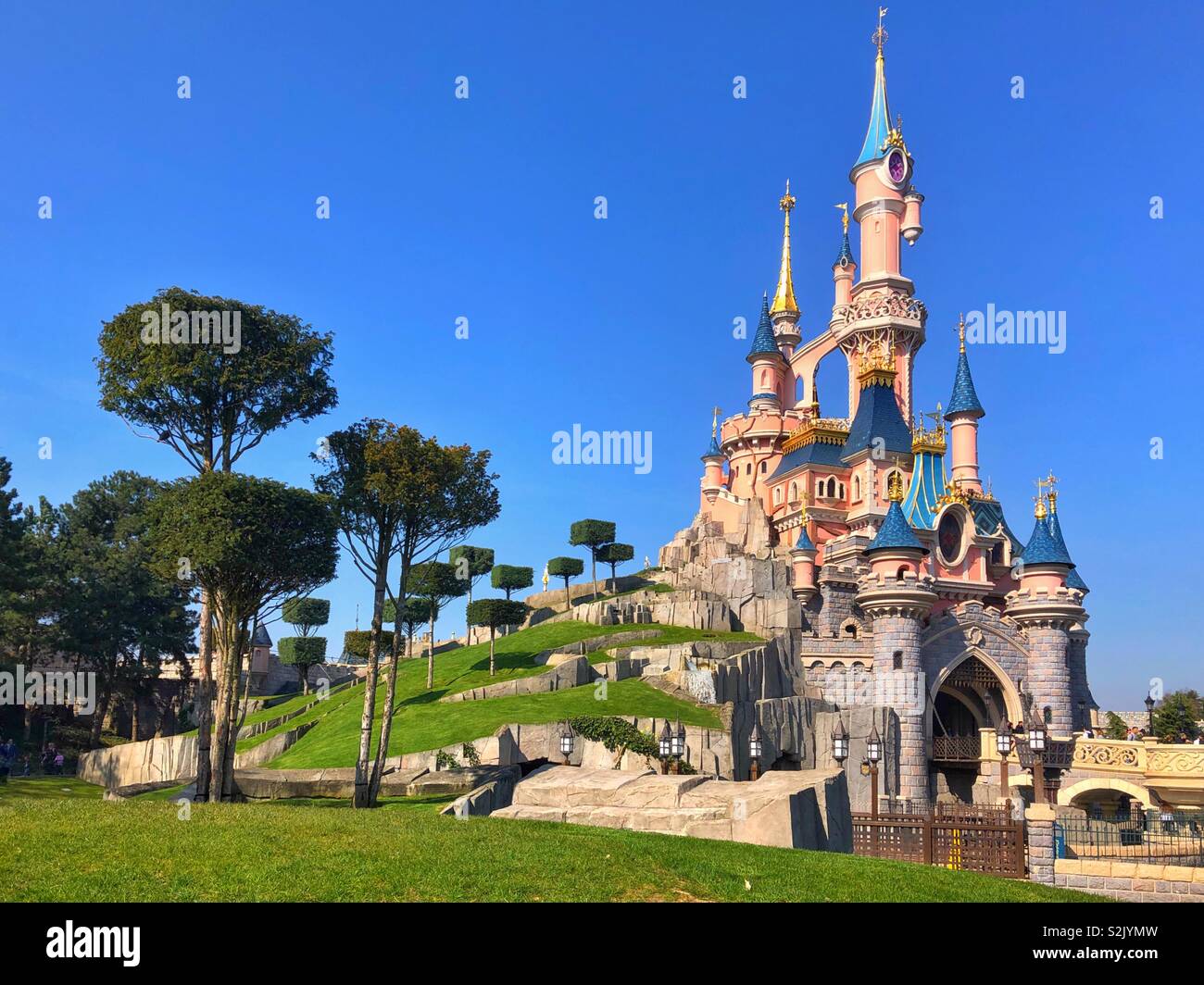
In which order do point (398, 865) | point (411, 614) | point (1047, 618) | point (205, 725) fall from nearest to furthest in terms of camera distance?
point (398, 865) < point (205, 725) < point (1047, 618) < point (411, 614)

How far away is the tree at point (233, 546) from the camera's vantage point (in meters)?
23.1

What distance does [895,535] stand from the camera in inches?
1874

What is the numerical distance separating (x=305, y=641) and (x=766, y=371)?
34.0 meters

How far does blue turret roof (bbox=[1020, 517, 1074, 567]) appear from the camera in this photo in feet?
163

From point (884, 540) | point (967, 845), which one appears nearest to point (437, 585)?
point (884, 540)

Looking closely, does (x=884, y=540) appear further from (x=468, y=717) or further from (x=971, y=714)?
(x=468, y=717)

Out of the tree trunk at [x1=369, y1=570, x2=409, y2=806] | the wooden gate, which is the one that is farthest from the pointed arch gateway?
the tree trunk at [x1=369, y1=570, x2=409, y2=806]

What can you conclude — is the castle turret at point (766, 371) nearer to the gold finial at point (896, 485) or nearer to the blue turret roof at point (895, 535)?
the gold finial at point (896, 485)

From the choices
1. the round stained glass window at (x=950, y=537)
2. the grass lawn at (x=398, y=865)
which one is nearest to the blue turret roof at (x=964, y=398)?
the round stained glass window at (x=950, y=537)

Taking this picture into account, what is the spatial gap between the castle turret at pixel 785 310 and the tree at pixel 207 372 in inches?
1790

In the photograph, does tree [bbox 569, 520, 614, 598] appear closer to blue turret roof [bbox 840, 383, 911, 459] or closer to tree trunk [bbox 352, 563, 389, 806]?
blue turret roof [bbox 840, 383, 911, 459]

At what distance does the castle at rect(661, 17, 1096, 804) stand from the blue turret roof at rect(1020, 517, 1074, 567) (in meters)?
0.08

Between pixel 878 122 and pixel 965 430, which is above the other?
pixel 878 122
